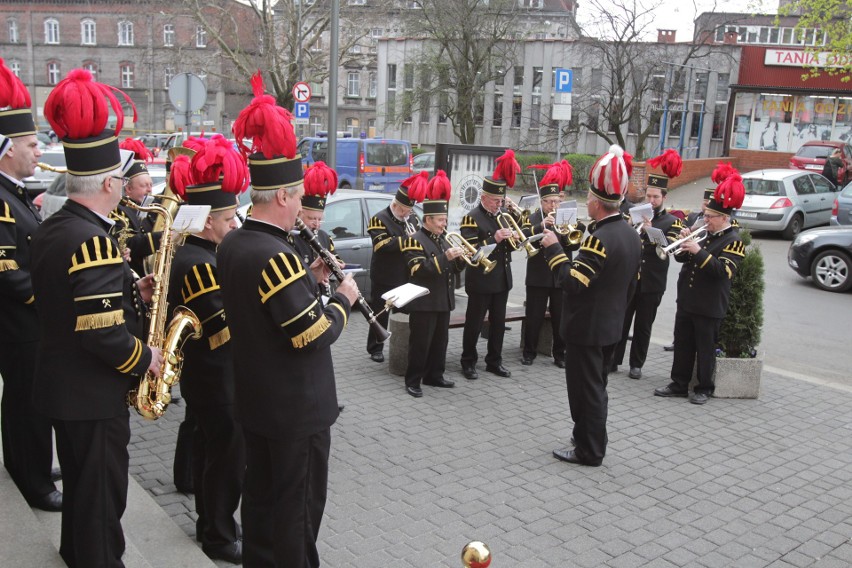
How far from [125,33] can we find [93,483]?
74.1 metres

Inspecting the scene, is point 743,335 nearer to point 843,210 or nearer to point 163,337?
point 163,337

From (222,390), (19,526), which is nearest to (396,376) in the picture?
(222,390)

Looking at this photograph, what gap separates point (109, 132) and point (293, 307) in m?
1.32

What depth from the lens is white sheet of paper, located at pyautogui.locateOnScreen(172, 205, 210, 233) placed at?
13.9ft

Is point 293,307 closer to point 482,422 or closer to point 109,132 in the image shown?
point 109,132

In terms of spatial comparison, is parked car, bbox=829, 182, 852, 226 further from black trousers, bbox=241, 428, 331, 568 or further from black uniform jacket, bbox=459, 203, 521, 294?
black trousers, bbox=241, 428, 331, 568

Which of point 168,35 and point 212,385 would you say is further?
point 168,35

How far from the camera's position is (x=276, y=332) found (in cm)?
380

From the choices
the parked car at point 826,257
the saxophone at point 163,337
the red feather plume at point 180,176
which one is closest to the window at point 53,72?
the parked car at point 826,257

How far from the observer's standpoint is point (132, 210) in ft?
23.9

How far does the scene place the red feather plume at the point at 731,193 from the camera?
7473 millimetres

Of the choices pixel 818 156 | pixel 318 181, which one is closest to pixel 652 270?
pixel 318 181

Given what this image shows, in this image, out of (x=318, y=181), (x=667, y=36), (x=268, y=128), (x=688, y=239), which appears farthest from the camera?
(x=667, y=36)

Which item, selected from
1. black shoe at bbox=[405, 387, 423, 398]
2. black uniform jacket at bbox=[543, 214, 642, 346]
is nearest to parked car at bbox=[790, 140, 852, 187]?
black shoe at bbox=[405, 387, 423, 398]
